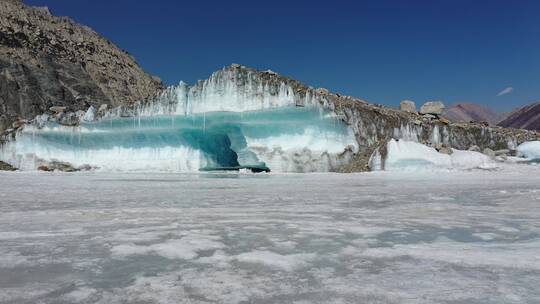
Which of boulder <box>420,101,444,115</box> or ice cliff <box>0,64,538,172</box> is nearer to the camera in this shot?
ice cliff <box>0,64,538,172</box>

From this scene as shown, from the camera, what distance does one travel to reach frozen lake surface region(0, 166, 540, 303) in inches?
83.7

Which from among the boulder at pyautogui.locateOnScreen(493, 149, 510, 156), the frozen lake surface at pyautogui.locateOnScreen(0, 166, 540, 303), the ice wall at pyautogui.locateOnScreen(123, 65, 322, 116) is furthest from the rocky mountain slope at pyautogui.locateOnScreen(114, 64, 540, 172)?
the frozen lake surface at pyautogui.locateOnScreen(0, 166, 540, 303)

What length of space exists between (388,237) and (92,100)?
44400mm

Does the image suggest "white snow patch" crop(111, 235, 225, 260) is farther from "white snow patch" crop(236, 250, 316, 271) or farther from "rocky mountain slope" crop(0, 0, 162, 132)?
"rocky mountain slope" crop(0, 0, 162, 132)

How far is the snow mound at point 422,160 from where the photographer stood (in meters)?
16.8

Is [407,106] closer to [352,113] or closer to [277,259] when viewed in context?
[352,113]

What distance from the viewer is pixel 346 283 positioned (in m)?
2.27

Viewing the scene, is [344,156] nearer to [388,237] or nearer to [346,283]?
[388,237]

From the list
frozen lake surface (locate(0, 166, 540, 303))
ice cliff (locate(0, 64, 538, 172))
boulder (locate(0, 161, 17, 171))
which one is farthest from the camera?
boulder (locate(0, 161, 17, 171))

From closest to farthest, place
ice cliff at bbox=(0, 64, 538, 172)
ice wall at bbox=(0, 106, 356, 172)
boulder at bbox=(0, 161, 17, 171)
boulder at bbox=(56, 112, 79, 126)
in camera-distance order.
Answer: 1. ice cliff at bbox=(0, 64, 538, 172)
2. ice wall at bbox=(0, 106, 356, 172)
3. boulder at bbox=(56, 112, 79, 126)
4. boulder at bbox=(0, 161, 17, 171)

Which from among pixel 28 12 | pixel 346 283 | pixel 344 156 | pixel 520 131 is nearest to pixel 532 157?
pixel 520 131

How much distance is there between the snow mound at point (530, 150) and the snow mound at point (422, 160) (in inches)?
178

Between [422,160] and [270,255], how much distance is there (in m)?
15.1

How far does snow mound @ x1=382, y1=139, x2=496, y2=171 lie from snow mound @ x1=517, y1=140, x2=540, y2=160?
14.9ft
